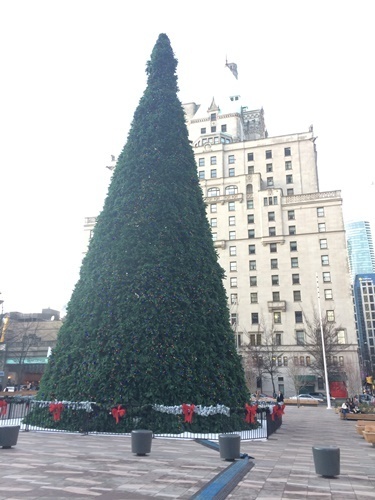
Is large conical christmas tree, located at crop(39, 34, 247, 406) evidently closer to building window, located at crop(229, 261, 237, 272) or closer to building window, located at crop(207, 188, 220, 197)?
building window, located at crop(229, 261, 237, 272)

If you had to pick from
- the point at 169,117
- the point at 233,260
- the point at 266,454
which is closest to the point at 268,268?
the point at 233,260

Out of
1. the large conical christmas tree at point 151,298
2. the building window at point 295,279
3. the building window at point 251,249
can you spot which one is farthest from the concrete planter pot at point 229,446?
Answer: the building window at point 251,249

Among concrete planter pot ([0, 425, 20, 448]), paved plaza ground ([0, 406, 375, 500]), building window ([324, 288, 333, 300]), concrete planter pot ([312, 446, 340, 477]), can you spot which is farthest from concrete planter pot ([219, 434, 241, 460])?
building window ([324, 288, 333, 300])

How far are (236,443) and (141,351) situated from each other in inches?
253

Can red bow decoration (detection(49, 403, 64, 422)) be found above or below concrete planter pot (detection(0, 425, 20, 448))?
above

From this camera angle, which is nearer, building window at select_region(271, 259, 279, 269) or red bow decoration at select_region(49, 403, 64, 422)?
red bow decoration at select_region(49, 403, 64, 422)

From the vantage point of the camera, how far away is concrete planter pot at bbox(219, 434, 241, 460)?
11.4 meters

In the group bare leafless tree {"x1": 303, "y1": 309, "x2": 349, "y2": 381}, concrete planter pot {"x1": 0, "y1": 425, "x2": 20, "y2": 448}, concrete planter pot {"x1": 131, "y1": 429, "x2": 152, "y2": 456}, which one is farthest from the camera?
bare leafless tree {"x1": 303, "y1": 309, "x2": 349, "y2": 381}

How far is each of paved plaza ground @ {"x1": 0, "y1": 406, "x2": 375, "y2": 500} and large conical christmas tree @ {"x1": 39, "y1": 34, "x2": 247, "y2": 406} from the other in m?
2.38

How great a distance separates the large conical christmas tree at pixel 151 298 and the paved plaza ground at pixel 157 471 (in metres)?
2.38

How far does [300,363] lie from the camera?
205 ft

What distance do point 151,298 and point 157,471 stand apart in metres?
8.49

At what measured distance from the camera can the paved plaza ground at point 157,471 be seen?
7.73 meters

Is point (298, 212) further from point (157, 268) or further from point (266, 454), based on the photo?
point (266, 454)
